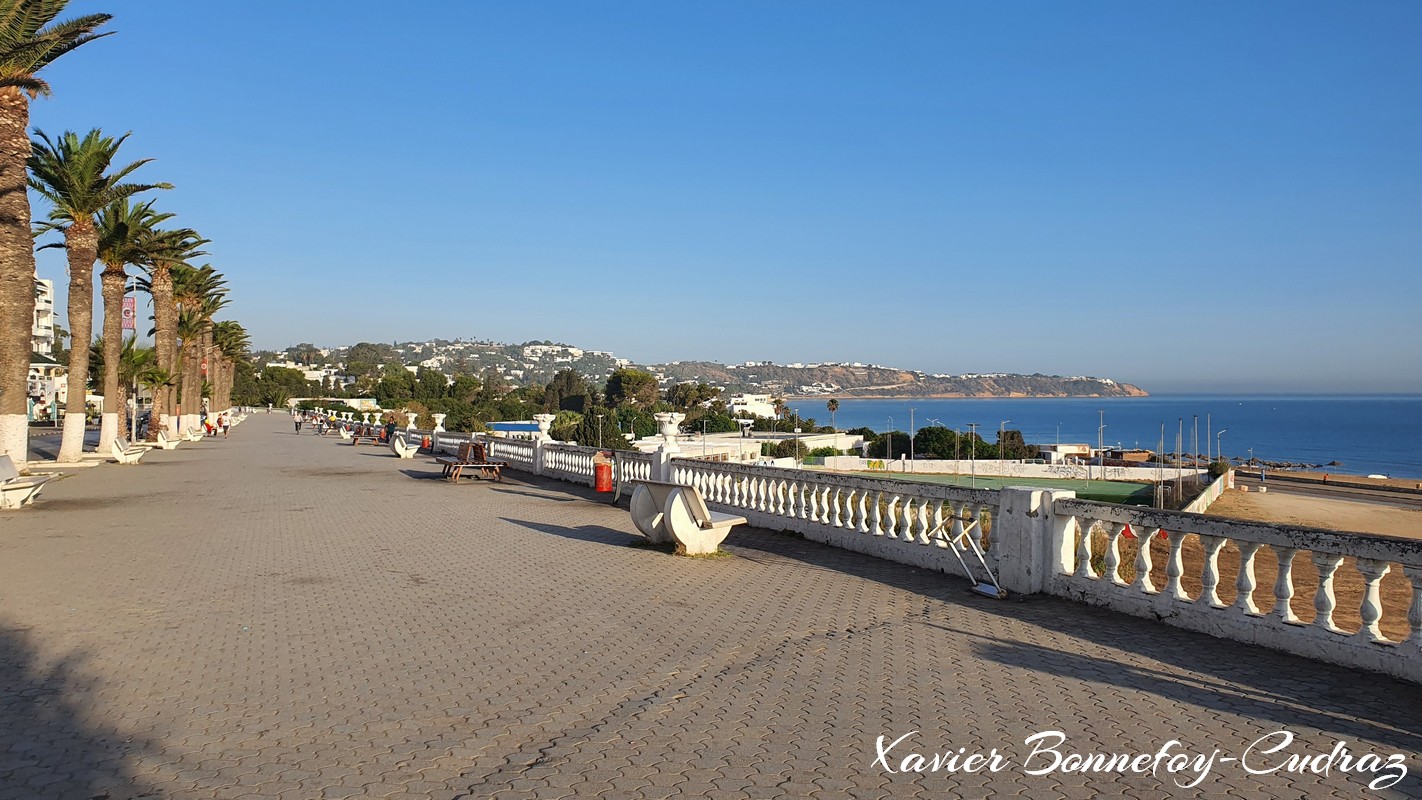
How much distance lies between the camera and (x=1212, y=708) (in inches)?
213

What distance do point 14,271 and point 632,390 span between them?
130571mm

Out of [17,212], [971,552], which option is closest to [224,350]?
[17,212]

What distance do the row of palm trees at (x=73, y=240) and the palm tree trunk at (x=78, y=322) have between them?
32 mm

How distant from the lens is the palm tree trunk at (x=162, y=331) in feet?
140

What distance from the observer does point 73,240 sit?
28.9 meters

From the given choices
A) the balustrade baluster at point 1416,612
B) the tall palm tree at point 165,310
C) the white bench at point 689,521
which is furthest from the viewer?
the tall palm tree at point 165,310

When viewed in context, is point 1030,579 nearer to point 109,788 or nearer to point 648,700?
point 648,700

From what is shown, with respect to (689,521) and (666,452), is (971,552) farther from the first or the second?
(666,452)

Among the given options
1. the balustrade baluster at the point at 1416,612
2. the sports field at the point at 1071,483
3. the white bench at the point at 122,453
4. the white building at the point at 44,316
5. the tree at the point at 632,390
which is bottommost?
the sports field at the point at 1071,483

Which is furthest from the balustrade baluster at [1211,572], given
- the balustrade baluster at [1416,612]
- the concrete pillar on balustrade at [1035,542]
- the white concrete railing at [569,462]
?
the white concrete railing at [569,462]

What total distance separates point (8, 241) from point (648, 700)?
924 inches

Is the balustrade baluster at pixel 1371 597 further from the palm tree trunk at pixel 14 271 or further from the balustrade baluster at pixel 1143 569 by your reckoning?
the palm tree trunk at pixel 14 271

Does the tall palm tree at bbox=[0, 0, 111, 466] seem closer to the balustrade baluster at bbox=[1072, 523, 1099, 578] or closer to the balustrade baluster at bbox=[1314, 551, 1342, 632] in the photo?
the balustrade baluster at bbox=[1072, 523, 1099, 578]

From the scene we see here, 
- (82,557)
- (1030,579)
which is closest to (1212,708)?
(1030,579)
